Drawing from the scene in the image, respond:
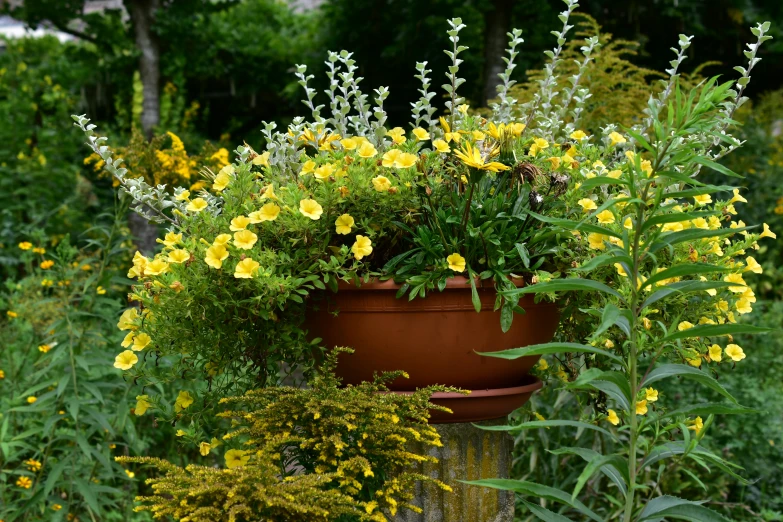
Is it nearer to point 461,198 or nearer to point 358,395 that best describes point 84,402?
point 358,395

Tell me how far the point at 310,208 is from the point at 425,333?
1.32 ft

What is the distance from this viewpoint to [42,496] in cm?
259

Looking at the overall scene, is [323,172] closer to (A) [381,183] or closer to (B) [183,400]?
(A) [381,183]

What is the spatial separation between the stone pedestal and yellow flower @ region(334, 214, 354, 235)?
0.55 metres

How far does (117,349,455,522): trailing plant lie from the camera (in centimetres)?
153

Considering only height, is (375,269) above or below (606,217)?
below

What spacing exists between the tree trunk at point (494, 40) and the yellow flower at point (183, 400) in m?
4.25

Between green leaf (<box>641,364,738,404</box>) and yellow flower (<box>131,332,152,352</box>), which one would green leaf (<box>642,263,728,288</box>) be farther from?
yellow flower (<box>131,332,152,352</box>)

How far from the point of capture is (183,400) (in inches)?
76.1

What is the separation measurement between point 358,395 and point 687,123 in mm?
887

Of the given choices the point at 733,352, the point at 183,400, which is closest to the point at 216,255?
the point at 183,400

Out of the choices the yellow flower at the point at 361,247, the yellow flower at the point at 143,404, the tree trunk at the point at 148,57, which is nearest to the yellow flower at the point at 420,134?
the yellow flower at the point at 361,247

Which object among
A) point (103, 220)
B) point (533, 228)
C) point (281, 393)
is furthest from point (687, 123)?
point (103, 220)

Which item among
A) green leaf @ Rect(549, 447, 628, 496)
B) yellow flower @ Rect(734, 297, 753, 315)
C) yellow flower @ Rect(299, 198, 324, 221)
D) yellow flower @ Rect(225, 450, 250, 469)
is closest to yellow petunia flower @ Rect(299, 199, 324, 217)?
yellow flower @ Rect(299, 198, 324, 221)
